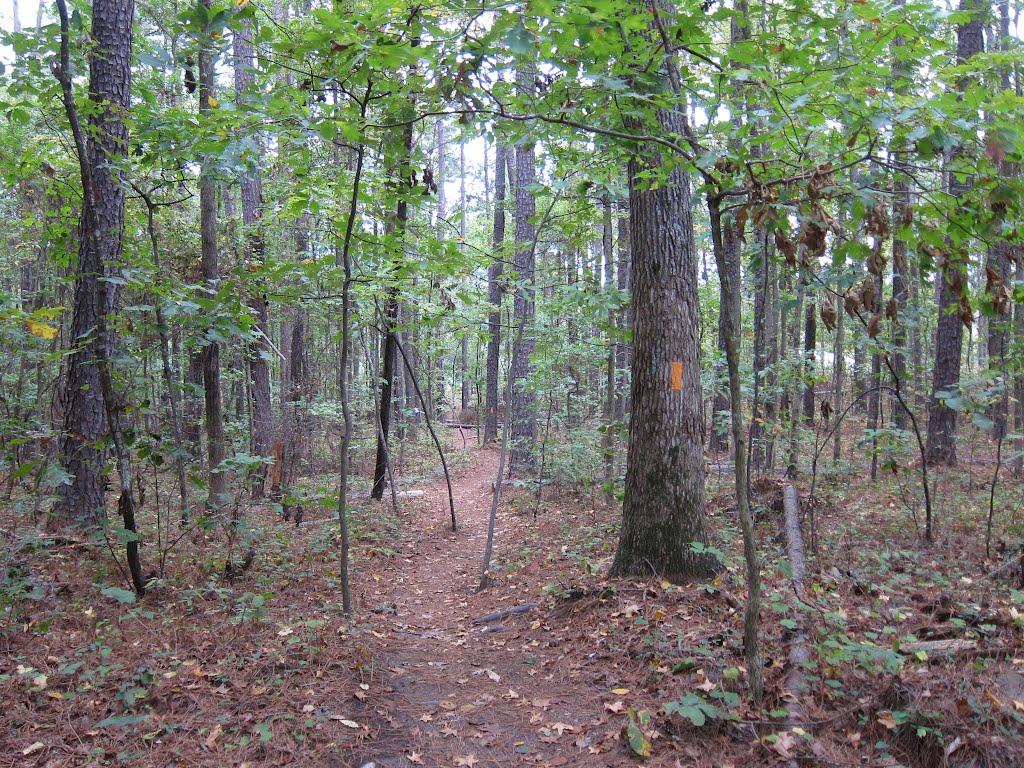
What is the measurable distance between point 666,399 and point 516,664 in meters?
2.62

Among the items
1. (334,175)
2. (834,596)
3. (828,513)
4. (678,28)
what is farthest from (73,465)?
(828,513)

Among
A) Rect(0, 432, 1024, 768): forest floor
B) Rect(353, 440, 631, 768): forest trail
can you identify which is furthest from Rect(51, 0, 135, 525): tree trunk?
Rect(353, 440, 631, 768): forest trail

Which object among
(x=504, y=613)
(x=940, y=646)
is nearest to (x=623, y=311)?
(x=504, y=613)

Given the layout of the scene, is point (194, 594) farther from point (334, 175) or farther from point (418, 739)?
point (334, 175)

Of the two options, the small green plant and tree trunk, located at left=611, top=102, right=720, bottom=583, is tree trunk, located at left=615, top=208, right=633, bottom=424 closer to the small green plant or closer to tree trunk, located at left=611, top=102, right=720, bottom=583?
tree trunk, located at left=611, top=102, right=720, bottom=583

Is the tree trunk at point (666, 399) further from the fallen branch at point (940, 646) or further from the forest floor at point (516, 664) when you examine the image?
the fallen branch at point (940, 646)

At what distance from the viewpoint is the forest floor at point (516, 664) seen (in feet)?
9.98

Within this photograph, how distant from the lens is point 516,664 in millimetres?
4742

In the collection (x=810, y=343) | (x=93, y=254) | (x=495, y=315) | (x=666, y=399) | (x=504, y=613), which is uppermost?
(x=495, y=315)

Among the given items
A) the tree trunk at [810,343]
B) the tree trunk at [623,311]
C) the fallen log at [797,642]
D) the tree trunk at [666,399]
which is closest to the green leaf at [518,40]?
the tree trunk at [666,399]

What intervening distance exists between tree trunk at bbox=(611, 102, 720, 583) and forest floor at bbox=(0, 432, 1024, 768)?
0.39 metres

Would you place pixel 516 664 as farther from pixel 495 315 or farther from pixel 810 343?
pixel 495 315

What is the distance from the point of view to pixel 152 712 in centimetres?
337

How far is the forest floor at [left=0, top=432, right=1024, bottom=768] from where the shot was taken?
9.98ft
